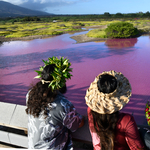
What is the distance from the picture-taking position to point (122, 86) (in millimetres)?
1051

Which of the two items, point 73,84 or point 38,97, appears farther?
point 73,84

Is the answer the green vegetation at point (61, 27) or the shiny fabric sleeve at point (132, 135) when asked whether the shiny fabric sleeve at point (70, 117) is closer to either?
the shiny fabric sleeve at point (132, 135)

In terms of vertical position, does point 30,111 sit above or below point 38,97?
below

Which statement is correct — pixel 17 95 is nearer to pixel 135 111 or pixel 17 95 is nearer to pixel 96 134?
pixel 135 111

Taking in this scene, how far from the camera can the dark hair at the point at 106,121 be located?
958 mm

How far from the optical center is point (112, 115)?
3.33 feet

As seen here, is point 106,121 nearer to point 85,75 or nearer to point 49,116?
point 49,116

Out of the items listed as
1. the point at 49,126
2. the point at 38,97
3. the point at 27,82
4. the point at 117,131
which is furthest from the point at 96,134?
the point at 27,82

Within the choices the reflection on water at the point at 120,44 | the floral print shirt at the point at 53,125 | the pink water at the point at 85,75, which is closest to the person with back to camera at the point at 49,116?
the floral print shirt at the point at 53,125

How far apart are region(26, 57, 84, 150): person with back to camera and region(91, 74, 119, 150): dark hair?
1.11 feet

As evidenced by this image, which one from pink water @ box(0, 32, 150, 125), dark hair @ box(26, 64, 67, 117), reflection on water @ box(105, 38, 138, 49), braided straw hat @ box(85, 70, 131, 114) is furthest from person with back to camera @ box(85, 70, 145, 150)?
reflection on water @ box(105, 38, 138, 49)

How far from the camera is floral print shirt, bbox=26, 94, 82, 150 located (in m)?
1.28

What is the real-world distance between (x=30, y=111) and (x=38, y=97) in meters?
0.15

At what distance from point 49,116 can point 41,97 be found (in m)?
0.19
